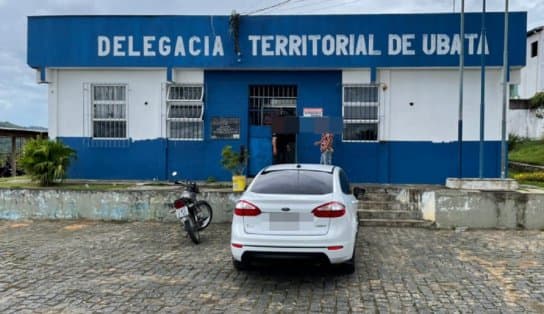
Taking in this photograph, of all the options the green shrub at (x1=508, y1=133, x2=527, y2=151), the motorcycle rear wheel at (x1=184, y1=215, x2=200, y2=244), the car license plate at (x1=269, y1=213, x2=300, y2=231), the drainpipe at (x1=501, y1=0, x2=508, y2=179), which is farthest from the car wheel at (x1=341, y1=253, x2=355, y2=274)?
the green shrub at (x1=508, y1=133, x2=527, y2=151)

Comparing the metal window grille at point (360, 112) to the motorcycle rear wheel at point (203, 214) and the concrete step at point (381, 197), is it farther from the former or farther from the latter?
the motorcycle rear wheel at point (203, 214)

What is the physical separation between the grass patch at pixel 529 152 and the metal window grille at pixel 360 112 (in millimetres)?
11250

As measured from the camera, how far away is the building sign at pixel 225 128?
13.6 m

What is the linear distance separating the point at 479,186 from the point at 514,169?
1070 cm

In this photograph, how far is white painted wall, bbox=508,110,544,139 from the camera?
28.0 m

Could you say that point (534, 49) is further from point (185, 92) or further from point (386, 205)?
point (185, 92)

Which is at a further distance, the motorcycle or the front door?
the front door

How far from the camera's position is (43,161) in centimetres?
1213

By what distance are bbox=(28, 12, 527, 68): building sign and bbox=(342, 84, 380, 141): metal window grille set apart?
0.75m

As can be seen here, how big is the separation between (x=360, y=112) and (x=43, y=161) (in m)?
8.37

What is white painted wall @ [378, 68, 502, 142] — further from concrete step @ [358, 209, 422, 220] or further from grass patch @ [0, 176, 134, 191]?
grass patch @ [0, 176, 134, 191]

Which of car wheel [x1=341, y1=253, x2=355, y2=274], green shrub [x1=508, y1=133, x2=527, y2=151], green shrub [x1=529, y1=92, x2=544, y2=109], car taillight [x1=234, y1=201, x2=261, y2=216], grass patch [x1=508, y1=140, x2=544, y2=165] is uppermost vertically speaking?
green shrub [x1=529, y1=92, x2=544, y2=109]

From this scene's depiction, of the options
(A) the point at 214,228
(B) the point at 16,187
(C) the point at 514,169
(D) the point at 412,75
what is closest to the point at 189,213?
(A) the point at 214,228

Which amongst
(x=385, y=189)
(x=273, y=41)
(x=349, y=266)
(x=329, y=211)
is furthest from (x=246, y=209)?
(x=273, y=41)
